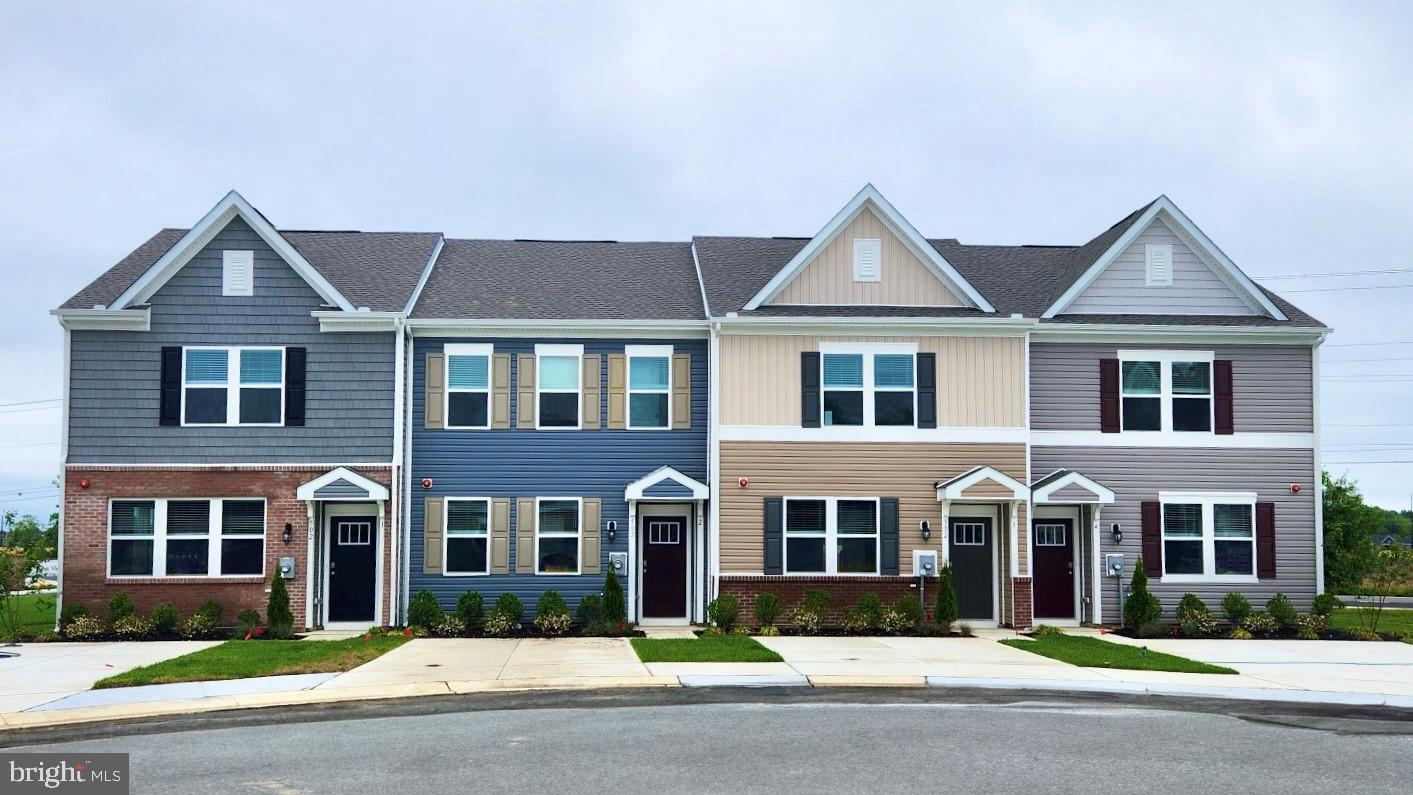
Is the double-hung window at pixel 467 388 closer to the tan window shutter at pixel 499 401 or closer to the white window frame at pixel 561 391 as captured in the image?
the tan window shutter at pixel 499 401

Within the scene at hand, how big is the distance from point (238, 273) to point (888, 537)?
13.1 metres

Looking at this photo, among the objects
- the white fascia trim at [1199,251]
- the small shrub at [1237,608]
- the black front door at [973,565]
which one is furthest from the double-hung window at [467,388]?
the small shrub at [1237,608]

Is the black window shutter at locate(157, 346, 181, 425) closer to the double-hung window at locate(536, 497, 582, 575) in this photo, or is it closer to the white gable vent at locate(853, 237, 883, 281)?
the double-hung window at locate(536, 497, 582, 575)

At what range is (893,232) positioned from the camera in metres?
24.1

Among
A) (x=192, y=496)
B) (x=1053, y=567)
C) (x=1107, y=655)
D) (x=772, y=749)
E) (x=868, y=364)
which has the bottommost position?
(x=1107, y=655)

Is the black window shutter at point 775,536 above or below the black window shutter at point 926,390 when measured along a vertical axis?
below

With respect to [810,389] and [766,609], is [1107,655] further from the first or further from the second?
[810,389]

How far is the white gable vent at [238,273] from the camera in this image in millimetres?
23375

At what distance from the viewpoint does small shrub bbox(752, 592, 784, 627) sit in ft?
74.3

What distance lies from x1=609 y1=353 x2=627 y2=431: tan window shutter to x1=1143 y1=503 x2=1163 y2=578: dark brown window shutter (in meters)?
10.3

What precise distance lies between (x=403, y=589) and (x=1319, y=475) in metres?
18.0

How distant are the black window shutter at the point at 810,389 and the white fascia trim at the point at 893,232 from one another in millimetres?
1407

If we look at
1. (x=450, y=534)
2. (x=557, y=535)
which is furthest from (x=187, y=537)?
(x=557, y=535)

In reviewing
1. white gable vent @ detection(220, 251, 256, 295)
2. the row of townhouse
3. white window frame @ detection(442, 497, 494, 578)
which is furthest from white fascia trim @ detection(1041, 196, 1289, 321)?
white gable vent @ detection(220, 251, 256, 295)
